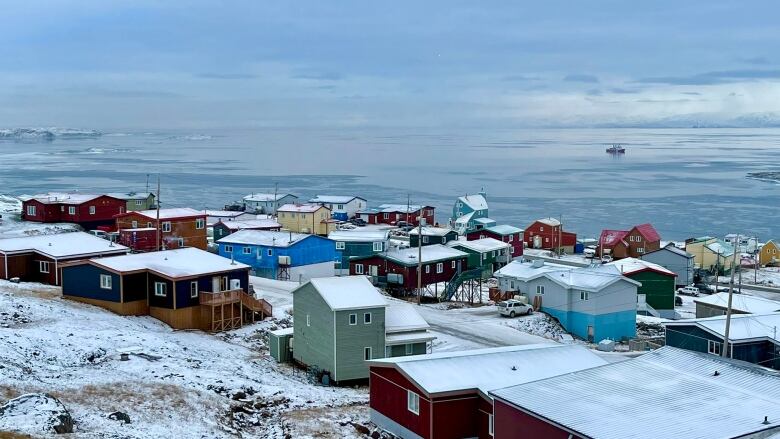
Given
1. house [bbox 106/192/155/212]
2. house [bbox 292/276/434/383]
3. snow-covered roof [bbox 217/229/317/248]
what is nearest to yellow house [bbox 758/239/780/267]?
snow-covered roof [bbox 217/229/317/248]

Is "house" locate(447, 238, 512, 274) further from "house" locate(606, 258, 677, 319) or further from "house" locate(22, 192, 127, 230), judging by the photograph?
"house" locate(22, 192, 127, 230)

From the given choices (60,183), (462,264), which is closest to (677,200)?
(462,264)

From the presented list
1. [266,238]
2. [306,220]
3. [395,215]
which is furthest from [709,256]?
[266,238]

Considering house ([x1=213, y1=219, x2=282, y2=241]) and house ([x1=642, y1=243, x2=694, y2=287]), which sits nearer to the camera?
house ([x1=642, y1=243, x2=694, y2=287])

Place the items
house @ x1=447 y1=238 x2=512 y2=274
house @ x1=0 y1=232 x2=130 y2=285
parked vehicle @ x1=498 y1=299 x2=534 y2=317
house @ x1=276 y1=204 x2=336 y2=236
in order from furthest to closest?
1. house @ x1=276 y1=204 x2=336 y2=236
2. house @ x1=447 y1=238 x2=512 y2=274
3. parked vehicle @ x1=498 y1=299 x2=534 y2=317
4. house @ x1=0 y1=232 x2=130 y2=285

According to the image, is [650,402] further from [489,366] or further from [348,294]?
[348,294]

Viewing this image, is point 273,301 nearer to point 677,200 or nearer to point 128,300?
point 128,300

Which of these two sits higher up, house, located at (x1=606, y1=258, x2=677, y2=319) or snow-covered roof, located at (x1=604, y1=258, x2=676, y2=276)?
snow-covered roof, located at (x1=604, y1=258, x2=676, y2=276)
